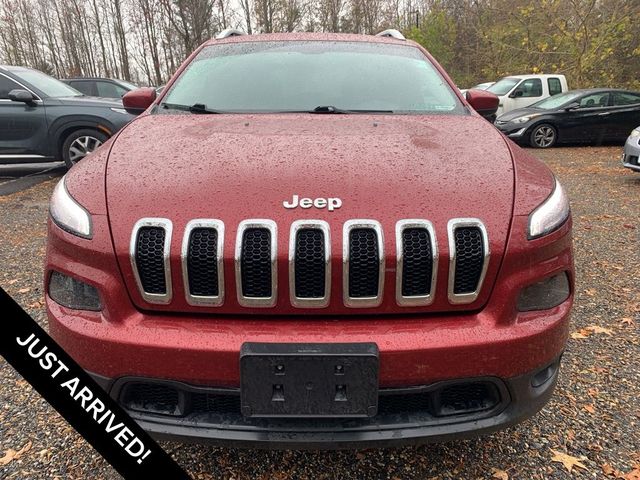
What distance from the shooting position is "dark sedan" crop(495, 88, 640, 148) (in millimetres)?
11344

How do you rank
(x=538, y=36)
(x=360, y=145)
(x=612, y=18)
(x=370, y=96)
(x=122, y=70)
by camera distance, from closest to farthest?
(x=360, y=145), (x=370, y=96), (x=612, y=18), (x=538, y=36), (x=122, y=70)

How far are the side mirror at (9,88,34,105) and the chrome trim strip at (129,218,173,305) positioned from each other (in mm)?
6883

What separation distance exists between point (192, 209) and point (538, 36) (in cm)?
2020

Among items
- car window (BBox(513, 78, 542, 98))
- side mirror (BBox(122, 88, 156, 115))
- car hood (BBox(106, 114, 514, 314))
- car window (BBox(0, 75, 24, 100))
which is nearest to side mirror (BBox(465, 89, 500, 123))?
car hood (BBox(106, 114, 514, 314))

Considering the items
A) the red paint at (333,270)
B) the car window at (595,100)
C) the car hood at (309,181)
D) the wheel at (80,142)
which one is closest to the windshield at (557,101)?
the car window at (595,100)

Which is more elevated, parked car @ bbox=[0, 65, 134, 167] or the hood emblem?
the hood emblem

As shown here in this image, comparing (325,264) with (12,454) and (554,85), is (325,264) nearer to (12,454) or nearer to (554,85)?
(12,454)

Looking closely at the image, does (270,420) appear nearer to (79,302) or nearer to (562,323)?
(79,302)

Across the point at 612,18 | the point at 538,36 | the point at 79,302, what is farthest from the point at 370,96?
the point at 538,36

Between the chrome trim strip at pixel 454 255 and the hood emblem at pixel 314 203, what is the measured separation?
1.18 feet

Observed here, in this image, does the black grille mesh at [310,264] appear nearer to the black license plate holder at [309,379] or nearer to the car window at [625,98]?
the black license plate holder at [309,379]

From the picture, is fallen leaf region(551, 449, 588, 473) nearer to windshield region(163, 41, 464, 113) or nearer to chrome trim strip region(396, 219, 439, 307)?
chrome trim strip region(396, 219, 439, 307)

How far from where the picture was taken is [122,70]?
102 feet

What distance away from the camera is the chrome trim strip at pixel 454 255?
1461 millimetres
